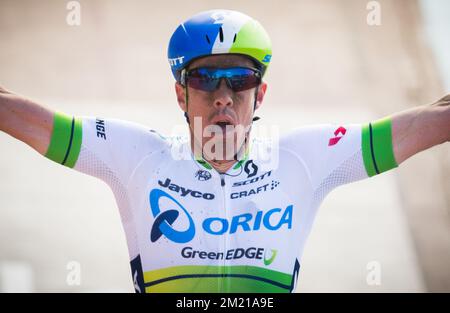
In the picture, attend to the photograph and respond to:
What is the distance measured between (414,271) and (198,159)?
4.81 m

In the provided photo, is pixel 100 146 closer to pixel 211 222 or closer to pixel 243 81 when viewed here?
pixel 211 222

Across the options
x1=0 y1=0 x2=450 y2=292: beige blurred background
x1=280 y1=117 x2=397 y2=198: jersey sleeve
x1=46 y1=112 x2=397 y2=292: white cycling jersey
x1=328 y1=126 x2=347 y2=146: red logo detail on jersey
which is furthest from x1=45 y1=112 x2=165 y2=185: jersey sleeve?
x1=0 y1=0 x2=450 y2=292: beige blurred background

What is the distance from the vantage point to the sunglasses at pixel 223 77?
196 inches

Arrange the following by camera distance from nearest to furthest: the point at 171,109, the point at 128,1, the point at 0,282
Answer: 1. the point at 0,282
2. the point at 171,109
3. the point at 128,1

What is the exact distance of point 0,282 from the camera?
8406 mm

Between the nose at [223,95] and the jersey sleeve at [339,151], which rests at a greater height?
the nose at [223,95]

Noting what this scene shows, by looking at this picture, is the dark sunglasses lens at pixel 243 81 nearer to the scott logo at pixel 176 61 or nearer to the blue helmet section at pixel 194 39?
the blue helmet section at pixel 194 39

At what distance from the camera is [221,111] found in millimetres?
5004

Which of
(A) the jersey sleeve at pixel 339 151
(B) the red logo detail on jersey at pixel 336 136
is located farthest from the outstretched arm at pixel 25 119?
(B) the red logo detail on jersey at pixel 336 136

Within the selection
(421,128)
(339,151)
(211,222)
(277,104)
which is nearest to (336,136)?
(339,151)

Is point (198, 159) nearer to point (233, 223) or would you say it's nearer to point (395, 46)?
point (233, 223)

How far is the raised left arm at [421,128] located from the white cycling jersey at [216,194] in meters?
0.07

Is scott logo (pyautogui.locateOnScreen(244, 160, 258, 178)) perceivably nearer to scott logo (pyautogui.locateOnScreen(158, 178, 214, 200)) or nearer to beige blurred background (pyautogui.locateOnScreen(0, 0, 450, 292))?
scott logo (pyautogui.locateOnScreen(158, 178, 214, 200))
